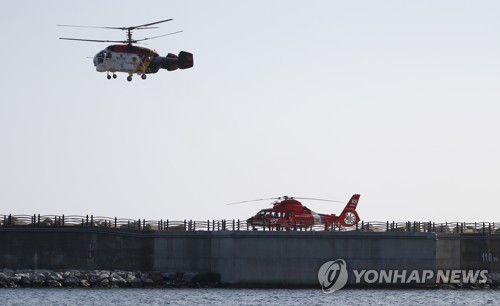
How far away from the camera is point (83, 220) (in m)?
125

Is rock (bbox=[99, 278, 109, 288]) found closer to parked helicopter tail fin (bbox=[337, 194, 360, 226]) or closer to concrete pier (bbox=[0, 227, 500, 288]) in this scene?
concrete pier (bbox=[0, 227, 500, 288])

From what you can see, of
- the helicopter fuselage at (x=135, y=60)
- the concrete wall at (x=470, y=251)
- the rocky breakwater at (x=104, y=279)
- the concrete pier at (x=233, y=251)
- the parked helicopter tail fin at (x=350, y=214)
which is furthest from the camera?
the parked helicopter tail fin at (x=350, y=214)

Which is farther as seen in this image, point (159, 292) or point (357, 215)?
point (357, 215)

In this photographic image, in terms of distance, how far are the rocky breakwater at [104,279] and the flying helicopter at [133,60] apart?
42.0 feet

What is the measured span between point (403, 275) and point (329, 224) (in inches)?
250

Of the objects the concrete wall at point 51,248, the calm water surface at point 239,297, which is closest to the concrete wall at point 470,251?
the calm water surface at point 239,297

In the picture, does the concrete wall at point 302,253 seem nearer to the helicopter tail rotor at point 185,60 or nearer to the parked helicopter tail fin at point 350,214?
the parked helicopter tail fin at point 350,214

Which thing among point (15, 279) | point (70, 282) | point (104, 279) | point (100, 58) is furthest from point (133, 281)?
point (100, 58)

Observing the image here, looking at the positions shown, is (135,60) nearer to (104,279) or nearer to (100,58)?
(100,58)

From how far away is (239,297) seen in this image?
4523 inches

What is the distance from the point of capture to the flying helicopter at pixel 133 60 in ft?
404

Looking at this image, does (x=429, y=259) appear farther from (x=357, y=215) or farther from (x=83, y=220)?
(x=83, y=220)

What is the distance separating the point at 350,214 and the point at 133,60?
18.0 m

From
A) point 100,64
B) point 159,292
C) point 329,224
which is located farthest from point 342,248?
point 100,64
